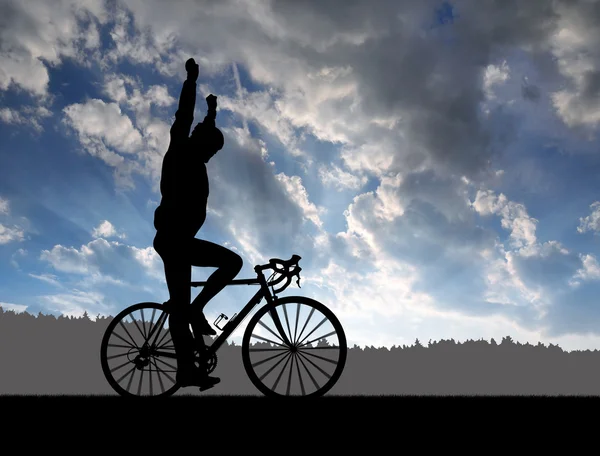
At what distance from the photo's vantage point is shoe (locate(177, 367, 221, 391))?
7.41 m

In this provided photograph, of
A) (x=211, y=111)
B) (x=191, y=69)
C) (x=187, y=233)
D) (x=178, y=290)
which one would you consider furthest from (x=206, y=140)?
(x=178, y=290)

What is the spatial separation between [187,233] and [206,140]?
1383 mm

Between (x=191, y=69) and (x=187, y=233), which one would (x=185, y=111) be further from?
(x=187, y=233)

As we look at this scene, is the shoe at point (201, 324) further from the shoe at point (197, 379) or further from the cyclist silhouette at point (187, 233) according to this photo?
the shoe at point (197, 379)

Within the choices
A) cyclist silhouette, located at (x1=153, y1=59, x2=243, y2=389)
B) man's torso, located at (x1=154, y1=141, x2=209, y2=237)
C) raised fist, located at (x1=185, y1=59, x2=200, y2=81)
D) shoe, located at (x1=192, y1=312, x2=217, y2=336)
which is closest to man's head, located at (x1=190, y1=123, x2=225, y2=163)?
cyclist silhouette, located at (x1=153, y1=59, x2=243, y2=389)

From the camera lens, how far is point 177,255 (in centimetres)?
758

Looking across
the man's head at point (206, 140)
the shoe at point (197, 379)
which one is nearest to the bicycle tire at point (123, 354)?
the shoe at point (197, 379)

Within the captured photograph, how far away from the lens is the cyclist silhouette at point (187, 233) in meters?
7.50

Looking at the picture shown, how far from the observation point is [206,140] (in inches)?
303
